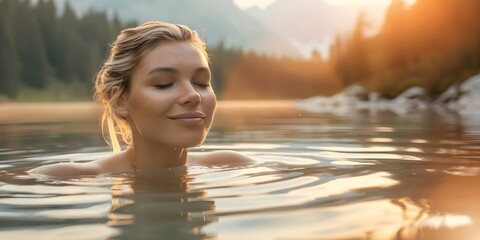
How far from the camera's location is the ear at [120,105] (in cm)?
516

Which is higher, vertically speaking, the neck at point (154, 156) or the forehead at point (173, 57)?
the forehead at point (173, 57)

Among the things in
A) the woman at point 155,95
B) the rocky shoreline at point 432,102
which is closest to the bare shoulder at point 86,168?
the woman at point 155,95

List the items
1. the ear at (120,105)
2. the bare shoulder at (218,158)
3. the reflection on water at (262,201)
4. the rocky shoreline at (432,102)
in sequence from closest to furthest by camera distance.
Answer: the reflection on water at (262,201) < the ear at (120,105) < the bare shoulder at (218,158) < the rocky shoreline at (432,102)

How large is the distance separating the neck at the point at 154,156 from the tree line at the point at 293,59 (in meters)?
1.31

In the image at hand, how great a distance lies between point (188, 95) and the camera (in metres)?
4.73

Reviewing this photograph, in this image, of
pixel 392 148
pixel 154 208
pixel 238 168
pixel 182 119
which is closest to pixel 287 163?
pixel 238 168

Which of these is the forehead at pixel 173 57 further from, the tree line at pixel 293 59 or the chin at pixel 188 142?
the tree line at pixel 293 59

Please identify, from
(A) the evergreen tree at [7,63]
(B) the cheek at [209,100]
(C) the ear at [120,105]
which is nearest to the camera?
(B) the cheek at [209,100]

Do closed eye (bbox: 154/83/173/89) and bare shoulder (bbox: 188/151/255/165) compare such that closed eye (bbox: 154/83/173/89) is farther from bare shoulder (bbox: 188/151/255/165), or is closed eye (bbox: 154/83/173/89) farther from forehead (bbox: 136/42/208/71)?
bare shoulder (bbox: 188/151/255/165)

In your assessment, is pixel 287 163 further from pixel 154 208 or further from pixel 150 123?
pixel 154 208

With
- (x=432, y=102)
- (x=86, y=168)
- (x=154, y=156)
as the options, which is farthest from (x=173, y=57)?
(x=432, y=102)

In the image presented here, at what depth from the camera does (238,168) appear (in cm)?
571

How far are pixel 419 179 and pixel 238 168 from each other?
1864 millimetres

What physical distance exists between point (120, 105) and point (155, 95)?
573 millimetres
